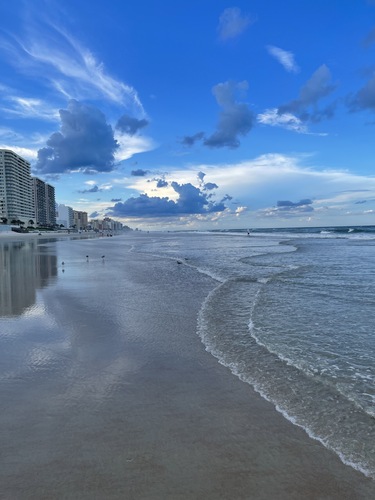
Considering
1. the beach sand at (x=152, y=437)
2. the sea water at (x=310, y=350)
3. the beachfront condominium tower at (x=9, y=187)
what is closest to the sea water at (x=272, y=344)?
the sea water at (x=310, y=350)

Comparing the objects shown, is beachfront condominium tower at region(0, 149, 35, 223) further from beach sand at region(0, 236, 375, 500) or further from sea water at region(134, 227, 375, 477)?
beach sand at region(0, 236, 375, 500)

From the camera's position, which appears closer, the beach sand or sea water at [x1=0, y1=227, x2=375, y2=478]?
the beach sand

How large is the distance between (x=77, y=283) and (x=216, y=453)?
45.2ft

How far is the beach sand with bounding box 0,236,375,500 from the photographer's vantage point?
3.17m

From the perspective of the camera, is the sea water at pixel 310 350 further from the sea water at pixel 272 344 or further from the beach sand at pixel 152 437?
the beach sand at pixel 152 437

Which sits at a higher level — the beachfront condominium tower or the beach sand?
the beachfront condominium tower

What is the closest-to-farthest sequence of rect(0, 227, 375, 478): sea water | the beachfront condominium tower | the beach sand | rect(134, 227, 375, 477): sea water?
1. the beach sand
2. rect(134, 227, 375, 477): sea water
3. rect(0, 227, 375, 478): sea water
4. the beachfront condominium tower

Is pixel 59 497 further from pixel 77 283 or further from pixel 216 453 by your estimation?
pixel 77 283

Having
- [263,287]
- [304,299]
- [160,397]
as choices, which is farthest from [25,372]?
[263,287]

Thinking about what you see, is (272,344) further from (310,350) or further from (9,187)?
(9,187)

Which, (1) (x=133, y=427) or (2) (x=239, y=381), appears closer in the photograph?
(1) (x=133, y=427)

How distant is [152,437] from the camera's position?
3.92m

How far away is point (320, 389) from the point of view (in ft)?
16.8

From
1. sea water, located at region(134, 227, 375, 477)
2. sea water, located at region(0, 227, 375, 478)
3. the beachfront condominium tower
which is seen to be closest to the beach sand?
sea water, located at region(0, 227, 375, 478)
